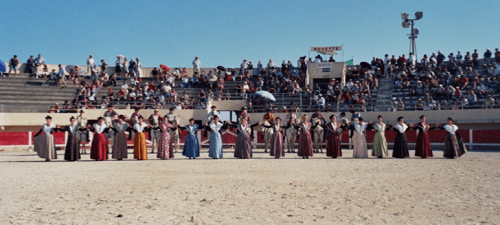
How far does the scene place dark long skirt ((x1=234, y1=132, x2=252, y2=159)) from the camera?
1877 centimetres

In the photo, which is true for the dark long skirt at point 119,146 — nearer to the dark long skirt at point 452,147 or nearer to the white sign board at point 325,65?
the dark long skirt at point 452,147

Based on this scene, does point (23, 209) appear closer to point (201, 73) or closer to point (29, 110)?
point (29, 110)

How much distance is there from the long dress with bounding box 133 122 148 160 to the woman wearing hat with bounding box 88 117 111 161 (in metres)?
1.08

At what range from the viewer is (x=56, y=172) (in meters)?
13.1

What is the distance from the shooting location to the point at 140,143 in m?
18.4

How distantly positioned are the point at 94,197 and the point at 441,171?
27.4 feet

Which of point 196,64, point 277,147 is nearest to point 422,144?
point 277,147

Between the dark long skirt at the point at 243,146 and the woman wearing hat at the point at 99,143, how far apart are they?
4736 millimetres

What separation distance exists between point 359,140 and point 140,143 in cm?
792

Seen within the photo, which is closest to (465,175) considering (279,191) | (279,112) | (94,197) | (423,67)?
(279,191)

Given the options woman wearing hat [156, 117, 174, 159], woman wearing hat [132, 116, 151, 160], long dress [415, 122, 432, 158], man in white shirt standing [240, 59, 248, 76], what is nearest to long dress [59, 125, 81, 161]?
woman wearing hat [132, 116, 151, 160]

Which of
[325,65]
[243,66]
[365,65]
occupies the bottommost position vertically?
[365,65]

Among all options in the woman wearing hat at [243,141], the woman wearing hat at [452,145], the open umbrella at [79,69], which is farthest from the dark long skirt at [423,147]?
the open umbrella at [79,69]

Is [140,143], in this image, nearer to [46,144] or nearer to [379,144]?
[46,144]
